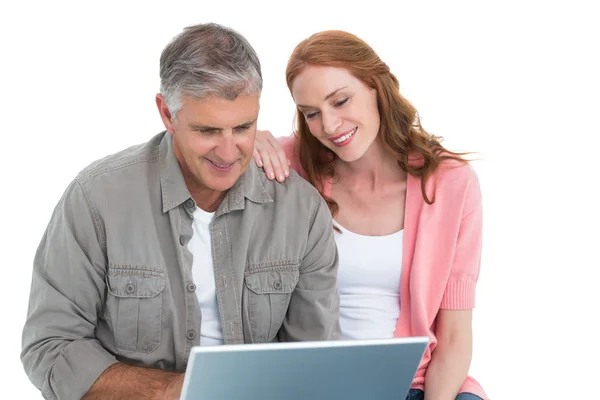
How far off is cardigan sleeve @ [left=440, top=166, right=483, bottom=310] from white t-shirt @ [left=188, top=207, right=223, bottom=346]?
759 millimetres

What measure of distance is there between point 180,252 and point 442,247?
2.81 ft

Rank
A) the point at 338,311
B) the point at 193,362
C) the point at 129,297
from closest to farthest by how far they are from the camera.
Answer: the point at 193,362 → the point at 129,297 → the point at 338,311

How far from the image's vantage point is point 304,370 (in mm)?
1825

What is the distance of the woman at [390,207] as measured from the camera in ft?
8.51

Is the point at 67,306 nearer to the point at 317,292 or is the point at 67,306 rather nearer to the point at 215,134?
the point at 215,134

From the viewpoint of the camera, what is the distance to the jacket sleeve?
218cm

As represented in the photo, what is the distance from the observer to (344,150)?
2.62m

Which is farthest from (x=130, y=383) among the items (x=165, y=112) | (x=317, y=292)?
(x=165, y=112)

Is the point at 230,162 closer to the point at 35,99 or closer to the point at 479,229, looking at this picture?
the point at 479,229

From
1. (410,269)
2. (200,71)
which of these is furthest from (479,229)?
(200,71)

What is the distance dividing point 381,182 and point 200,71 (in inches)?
35.4

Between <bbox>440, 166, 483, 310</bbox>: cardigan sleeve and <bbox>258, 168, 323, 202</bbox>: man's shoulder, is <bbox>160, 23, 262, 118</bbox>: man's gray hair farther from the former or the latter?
<bbox>440, 166, 483, 310</bbox>: cardigan sleeve

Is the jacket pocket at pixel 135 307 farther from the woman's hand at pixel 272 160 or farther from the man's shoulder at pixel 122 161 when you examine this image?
the woman's hand at pixel 272 160

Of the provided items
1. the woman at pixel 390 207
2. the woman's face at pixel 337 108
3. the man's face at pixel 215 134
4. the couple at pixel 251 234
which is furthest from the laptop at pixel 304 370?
the woman's face at pixel 337 108
